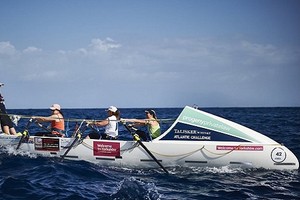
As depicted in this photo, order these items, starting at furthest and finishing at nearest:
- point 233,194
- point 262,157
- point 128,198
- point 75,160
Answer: point 75,160
point 262,157
point 233,194
point 128,198

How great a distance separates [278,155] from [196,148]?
2486 mm

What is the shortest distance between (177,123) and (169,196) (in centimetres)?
351

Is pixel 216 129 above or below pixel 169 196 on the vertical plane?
above

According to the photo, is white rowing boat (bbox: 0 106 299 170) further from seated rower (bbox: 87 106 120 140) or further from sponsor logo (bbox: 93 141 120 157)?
seated rower (bbox: 87 106 120 140)

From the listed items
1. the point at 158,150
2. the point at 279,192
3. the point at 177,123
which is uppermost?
the point at 177,123

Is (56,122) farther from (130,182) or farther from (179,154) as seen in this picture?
(130,182)

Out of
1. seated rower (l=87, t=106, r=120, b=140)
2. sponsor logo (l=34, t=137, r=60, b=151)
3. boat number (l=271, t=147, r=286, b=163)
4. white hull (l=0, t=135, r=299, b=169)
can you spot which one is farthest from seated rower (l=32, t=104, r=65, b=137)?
boat number (l=271, t=147, r=286, b=163)

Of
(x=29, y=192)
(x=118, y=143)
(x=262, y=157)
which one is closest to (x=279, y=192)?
(x=262, y=157)

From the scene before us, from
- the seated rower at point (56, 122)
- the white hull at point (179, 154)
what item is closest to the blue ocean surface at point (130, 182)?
the white hull at point (179, 154)

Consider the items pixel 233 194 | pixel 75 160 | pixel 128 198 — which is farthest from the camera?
pixel 75 160

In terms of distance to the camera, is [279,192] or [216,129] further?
[216,129]

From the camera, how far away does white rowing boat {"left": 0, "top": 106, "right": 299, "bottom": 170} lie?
34.7 ft

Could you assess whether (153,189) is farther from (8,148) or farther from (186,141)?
(8,148)

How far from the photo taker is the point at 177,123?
1106 centimetres
